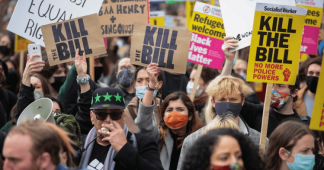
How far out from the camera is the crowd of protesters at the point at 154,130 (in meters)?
2.53

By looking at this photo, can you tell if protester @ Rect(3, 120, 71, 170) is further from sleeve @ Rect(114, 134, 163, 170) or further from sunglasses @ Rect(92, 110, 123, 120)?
sunglasses @ Rect(92, 110, 123, 120)

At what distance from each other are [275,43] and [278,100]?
0.95m

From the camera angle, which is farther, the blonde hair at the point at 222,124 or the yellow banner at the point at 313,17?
the yellow banner at the point at 313,17

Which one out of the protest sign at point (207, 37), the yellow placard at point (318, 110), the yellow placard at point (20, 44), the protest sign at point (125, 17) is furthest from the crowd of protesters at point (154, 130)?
the yellow placard at point (20, 44)

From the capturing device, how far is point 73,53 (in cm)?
509

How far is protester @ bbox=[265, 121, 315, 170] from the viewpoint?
326 centimetres

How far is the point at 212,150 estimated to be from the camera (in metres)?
2.59

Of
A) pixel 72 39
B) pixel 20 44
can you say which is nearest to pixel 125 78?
pixel 72 39

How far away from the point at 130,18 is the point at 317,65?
2.93m

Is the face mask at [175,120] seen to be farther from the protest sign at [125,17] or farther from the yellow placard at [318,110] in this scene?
the protest sign at [125,17]

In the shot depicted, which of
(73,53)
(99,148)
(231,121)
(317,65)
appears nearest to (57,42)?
(73,53)

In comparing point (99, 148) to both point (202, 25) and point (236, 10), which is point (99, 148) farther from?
point (202, 25)

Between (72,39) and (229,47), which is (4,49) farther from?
(229,47)

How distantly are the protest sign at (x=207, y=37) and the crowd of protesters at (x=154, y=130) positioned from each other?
0.56 metres
